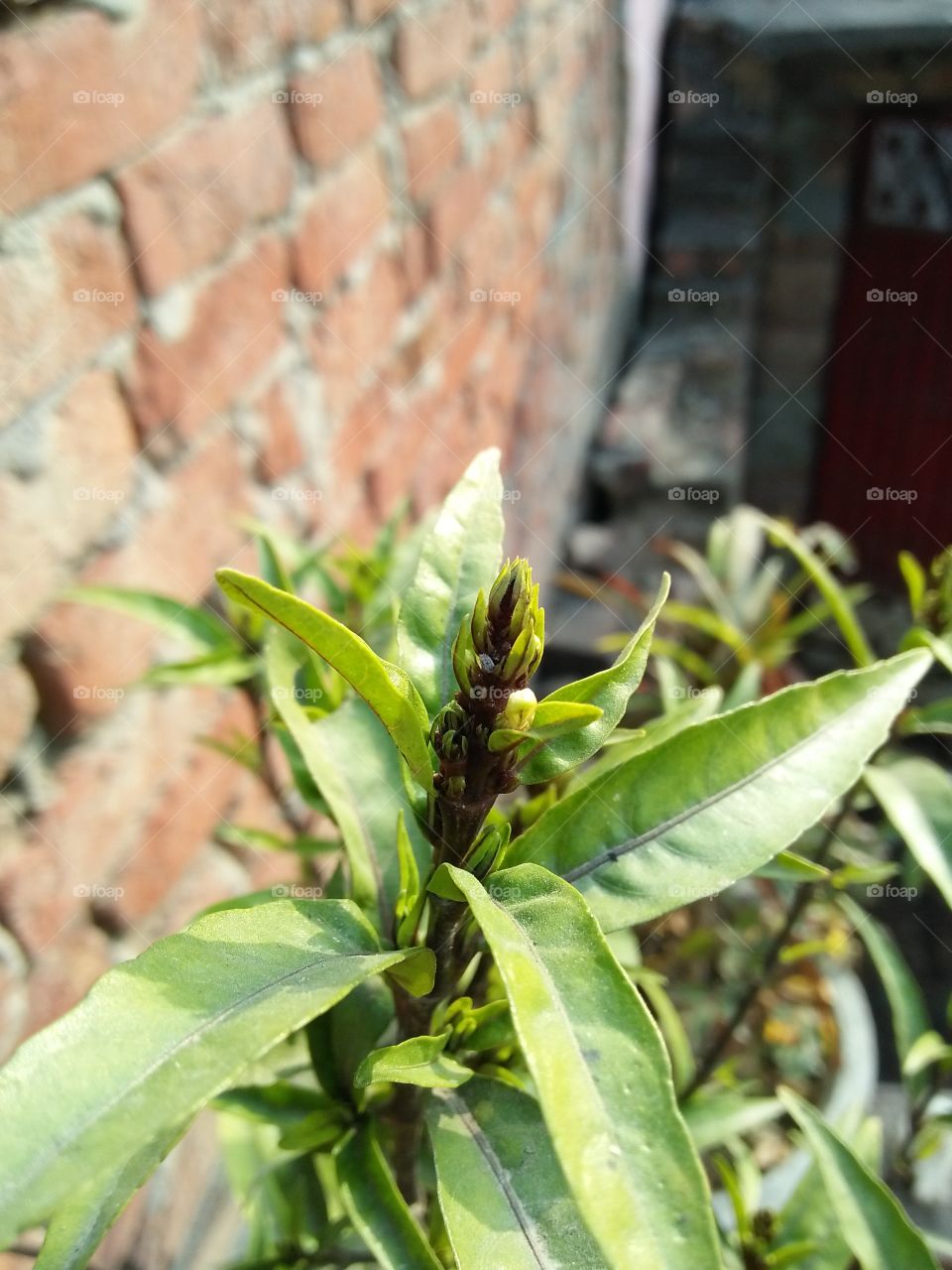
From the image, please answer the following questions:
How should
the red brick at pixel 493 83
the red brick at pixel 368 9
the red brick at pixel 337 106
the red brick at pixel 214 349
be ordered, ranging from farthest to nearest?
1. the red brick at pixel 493 83
2. the red brick at pixel 368 9
3. the red brick at pixel 337 106
4. the red brick at pixel 214 349

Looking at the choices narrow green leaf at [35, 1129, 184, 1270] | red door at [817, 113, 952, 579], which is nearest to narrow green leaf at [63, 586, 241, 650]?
narrow green leaf at [35, 1129, 184, 1270]

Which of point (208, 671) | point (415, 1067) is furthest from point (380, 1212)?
point (208, 671)

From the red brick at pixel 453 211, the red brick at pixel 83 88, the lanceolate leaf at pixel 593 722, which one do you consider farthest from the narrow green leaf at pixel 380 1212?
the red brick at pixel 453 211

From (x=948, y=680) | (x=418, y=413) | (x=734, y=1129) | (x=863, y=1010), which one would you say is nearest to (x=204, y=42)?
(x=418, y=413)

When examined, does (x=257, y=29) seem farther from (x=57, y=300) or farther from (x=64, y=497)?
(x=64, y=497)

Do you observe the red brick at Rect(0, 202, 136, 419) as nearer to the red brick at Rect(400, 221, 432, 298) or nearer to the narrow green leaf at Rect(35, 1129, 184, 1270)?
the narrow green leaf at Rect(35, 1129, 184, 1270)

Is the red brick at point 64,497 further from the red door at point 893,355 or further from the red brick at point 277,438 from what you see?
the red door at point 893,355
